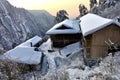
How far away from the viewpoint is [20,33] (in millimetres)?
84188

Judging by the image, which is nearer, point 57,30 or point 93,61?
point 93,61

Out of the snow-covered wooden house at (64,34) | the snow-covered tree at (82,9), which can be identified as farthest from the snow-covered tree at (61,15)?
the snow-covered wooden house at (64,34)

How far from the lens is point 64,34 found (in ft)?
100

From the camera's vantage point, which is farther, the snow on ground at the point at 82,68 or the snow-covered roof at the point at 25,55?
the snow-covered roof at the point at 25,55

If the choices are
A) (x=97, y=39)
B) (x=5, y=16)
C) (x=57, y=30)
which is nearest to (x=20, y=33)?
(x=5, y=16)

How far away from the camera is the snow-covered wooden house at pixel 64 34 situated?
30.0 metres

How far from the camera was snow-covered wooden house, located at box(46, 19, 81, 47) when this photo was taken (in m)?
30.0

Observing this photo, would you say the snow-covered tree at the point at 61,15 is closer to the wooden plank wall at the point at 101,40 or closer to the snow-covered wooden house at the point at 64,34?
the snow-covered wooden house at the point at 64,34

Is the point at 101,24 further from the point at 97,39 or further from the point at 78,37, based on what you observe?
the point at 78,37

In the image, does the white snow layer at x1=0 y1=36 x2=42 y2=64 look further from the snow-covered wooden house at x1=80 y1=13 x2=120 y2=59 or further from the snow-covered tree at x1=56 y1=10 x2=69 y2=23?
the snow-covered tree at x1=56 y1=10 x2=69 y2=23

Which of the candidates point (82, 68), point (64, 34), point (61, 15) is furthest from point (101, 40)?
point (61, 15)

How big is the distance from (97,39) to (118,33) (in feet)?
6.98

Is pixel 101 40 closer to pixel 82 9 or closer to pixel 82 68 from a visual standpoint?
pixel 82 68

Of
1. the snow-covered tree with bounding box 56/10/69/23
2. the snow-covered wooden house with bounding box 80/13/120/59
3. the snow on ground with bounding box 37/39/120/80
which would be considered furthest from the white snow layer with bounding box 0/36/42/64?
the snow-covered tree with bounding box 56/10/69/23
